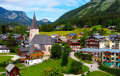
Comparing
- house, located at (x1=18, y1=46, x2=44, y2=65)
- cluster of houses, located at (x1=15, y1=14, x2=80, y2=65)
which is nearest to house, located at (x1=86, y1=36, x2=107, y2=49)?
cluster of houses, located at (x1=15, y1=14, x2=80, y2=65)

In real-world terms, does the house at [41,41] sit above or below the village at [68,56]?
above

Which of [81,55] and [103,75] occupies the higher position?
[81,55]

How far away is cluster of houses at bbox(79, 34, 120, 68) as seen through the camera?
→ 146 ft

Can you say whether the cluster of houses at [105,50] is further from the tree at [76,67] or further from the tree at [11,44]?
the tree at [11,44]

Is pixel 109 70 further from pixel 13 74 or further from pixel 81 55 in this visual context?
pixel 13 74

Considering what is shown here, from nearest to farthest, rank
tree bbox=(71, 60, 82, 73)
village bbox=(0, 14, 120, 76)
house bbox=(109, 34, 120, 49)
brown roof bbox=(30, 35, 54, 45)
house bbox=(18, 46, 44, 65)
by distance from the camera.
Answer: tree bbox=(71, 60, 82, 73)
village bbox=(0, 14, 120, 76)
house bbox=(18, 46, 44, 65)
house bbox=(109, 34, 120, 49)
brown roof bbox=(30, 35, 54, 45)

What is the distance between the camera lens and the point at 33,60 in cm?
5094

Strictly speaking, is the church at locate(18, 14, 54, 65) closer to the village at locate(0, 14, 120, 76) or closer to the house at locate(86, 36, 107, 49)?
the village at locate(0, 14, 120, 76)

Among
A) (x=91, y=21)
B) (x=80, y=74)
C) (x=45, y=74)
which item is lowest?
(x=80, y=74)

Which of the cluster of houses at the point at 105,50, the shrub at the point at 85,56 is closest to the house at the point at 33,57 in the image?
the shrub at the point at 85,56

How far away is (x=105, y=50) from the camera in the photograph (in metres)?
47.9

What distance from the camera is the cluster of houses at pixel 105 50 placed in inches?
1750

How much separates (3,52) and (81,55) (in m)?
41.5

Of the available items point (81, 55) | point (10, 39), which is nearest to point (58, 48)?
point (81, 55)
